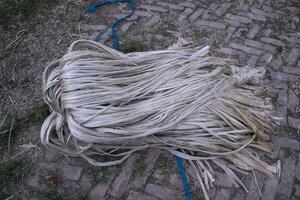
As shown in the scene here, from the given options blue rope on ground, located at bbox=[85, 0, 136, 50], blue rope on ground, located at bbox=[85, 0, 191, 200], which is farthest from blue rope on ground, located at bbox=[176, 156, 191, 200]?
blue rope on ground, located at bbox=[85, 0, 136, 50]

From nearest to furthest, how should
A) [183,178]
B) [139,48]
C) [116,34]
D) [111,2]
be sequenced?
[183,178] → [139,48] → [116,34] → [111,2]

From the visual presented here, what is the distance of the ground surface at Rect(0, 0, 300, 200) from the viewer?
2.42 metres

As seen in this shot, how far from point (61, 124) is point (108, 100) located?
38 centimetres

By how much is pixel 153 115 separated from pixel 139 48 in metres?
0.94

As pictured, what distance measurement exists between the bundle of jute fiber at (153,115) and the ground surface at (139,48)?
0.11 meters

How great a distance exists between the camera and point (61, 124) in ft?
8.40

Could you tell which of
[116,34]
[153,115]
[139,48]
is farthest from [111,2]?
[153,115]

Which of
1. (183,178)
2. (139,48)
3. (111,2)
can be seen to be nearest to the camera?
(183,178)

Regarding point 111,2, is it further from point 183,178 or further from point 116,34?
point 183,178

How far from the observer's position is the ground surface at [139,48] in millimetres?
2420

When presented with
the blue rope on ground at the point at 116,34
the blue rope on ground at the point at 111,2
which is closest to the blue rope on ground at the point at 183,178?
the blue rope on ground at the point at 116,34

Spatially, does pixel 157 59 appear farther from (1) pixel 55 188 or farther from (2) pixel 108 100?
(1) pixel 55 188

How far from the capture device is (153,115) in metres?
2.50

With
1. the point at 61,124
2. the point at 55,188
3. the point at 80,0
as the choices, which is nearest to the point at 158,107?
the point at 61,124
